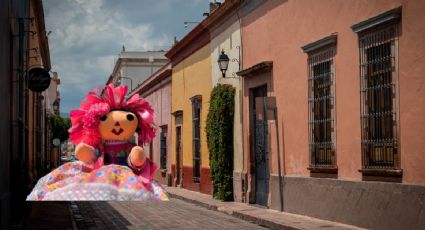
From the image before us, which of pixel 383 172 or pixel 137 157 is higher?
pixel 137 157

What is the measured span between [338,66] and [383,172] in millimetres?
2411

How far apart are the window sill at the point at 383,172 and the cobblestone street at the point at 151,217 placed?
2.66 m

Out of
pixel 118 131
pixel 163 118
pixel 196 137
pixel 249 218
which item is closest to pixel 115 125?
pixel 118 131

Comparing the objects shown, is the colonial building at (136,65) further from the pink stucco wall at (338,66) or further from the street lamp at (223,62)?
the pink stucco wall at (338,66)

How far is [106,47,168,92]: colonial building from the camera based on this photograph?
55250 millimetres

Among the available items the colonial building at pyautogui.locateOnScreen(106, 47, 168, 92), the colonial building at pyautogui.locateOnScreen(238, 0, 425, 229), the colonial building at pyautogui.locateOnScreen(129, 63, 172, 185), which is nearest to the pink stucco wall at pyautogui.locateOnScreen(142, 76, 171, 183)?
the colonial building at pyautogui.locateOnScreen(129, 63, 172, 185)

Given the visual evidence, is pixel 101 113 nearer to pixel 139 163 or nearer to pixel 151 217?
pixel 139 163

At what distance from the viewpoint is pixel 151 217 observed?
14.0 meters

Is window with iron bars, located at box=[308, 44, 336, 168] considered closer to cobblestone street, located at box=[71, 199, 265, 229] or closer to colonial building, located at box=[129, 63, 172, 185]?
cobblestone street, located at box=[71, 199, 265, 229]

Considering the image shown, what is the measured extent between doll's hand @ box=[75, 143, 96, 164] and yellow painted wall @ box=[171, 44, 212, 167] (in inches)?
555

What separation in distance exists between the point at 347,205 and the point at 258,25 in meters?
6.30

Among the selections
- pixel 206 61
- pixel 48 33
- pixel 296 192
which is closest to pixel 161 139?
pixel 48 33

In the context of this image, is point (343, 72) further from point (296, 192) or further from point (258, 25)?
point (258, 25)

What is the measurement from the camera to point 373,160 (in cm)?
1038
